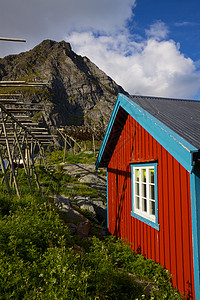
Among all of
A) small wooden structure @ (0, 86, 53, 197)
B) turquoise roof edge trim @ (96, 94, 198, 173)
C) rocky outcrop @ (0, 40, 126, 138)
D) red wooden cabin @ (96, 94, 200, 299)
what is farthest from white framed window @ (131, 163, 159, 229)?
rocky outcrop @ (0, 40, 126, 138)

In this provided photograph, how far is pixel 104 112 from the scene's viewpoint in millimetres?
123500

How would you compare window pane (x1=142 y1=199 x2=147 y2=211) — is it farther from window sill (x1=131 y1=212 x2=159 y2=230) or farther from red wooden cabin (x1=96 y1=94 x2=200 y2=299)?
window sill (x1=131 y1=212 x2=159 y2=230)

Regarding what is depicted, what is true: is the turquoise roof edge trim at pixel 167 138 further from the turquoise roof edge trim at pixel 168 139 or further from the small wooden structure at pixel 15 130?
the small wooden structure at pixel 15 130

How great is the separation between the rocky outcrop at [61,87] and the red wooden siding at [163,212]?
3510 inches

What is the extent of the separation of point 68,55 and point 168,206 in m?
170

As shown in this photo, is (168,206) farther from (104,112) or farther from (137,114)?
(104,112)

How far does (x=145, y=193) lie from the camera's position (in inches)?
220

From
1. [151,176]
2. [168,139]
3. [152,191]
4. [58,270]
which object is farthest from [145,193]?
[58,270]

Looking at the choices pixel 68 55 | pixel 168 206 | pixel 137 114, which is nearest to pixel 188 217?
pixel 168 206

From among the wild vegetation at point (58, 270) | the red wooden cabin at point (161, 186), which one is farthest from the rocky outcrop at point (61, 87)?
the wild vegetation at point (58, 270)

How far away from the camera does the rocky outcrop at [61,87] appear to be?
103 m

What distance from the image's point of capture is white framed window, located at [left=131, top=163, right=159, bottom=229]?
16.4ft

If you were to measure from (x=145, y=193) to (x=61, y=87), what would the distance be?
131877 millimetres

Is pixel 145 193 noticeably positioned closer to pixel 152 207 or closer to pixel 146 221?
pixel 152 207
